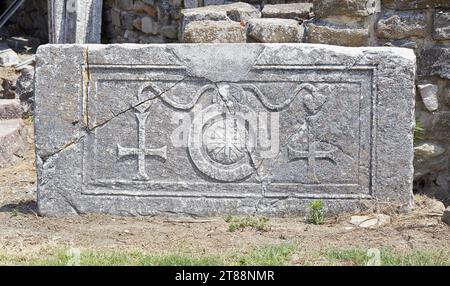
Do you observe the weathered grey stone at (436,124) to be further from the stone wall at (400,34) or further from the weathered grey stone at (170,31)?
the weathered grey stone at (170,31)

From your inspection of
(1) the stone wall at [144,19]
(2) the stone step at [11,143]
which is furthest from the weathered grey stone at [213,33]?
(1) the stone wall at [144,19]

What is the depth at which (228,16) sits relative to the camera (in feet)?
19.5

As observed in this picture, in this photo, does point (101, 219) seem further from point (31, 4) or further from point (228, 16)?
point (31, 4)

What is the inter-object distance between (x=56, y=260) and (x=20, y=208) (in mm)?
1113

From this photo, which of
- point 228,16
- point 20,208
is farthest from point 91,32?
point 20,208

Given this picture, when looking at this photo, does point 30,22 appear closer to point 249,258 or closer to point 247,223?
point 247,223

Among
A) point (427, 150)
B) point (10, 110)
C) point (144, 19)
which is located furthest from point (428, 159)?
point (144, 19)

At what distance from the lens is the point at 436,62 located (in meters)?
5.41

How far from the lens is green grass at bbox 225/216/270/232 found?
185 inches

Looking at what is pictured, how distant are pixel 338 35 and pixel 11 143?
9.03ft

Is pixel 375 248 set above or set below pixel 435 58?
below

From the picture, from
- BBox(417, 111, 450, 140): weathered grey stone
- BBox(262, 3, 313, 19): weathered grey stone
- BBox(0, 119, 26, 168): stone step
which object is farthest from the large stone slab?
BBox(0, 119, 26, 168): stone step

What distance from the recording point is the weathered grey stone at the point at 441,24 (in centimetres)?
534
